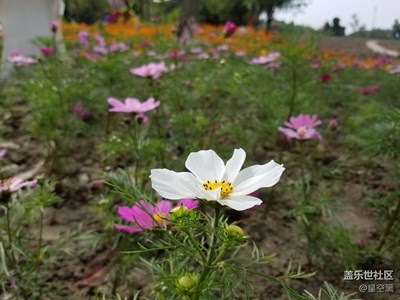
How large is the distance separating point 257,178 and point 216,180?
73 millimetres

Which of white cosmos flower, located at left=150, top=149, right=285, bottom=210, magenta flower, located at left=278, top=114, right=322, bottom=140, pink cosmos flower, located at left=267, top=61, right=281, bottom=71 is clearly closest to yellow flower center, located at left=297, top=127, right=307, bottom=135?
magenta flower, located at left=278, top=114, right=322, bottom=140

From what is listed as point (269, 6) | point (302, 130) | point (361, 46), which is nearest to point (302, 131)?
point (302, 130)

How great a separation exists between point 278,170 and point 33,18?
11.5 ft

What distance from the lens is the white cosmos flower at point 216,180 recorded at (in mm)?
611

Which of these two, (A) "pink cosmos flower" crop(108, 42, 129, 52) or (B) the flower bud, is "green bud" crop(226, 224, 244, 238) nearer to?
(B) the flower bud

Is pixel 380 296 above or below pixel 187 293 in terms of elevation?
below

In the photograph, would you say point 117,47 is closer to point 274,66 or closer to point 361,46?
point 274,66

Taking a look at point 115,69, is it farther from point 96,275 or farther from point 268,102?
point 96,275

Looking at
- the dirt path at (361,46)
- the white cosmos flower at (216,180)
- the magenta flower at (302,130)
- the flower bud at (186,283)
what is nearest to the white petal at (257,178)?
the white cosmos flower at (216,180)

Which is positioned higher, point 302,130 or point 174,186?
point 174,186

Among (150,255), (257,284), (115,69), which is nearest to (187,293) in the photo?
(257,284)

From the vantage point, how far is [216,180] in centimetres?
70

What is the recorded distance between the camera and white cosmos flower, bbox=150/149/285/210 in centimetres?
61

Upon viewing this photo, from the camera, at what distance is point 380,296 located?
1155 mm
